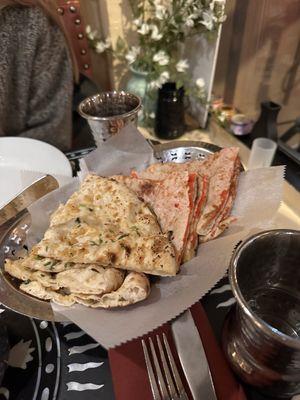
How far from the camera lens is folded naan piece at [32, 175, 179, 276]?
2.12 feet

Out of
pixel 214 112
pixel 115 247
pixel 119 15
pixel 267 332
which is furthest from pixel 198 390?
pixel 119 15

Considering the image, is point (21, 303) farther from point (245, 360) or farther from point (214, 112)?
point (214, 112)

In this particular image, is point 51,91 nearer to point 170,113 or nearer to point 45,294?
point 170,113

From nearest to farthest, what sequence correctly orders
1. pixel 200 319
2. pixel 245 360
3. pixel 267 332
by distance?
pixel 267 332 → pixel 245 360 → pixel 200 319

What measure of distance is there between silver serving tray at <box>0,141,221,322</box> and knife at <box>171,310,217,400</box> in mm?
249

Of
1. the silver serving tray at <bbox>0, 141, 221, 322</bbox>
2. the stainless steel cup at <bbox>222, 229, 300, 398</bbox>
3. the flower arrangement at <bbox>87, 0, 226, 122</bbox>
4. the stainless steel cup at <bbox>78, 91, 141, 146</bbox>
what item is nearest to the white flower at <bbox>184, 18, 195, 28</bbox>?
the flower arrangement at <bbox>87, 0, 226, 122</bbox>

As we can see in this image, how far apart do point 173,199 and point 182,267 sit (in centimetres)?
17

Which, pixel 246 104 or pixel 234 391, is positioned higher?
pixel 246 104

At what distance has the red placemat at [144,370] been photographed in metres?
0.57

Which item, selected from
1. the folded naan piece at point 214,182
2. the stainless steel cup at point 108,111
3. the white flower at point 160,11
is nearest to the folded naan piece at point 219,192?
the folded naan piece at point 214,182

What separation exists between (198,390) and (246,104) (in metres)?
1.46

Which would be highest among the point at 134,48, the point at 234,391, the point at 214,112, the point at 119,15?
the point at 119,15

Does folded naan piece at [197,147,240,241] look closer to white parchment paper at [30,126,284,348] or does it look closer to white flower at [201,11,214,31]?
white parchment paper at [30,126,284,348]

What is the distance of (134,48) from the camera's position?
147 centimetres
